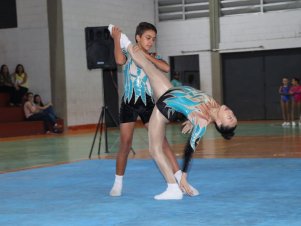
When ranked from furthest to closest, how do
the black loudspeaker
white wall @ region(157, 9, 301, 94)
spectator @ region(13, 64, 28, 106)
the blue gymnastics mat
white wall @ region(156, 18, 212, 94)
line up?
white wall @ region(156, 18, 212, 94) → white wall @ region(157, 9, 301, 94) → spectator @ region(13, 64, 28, 106) → the black loudspeaker → the blue gymnastics mat

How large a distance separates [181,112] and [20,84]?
12.3 meters

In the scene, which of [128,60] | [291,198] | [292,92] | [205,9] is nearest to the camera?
[291,198]

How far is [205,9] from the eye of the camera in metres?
20.0

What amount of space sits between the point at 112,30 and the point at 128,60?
11.7 inches

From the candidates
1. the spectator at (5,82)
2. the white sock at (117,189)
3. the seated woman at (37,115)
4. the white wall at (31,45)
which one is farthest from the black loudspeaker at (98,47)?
the white wall at (31,45)

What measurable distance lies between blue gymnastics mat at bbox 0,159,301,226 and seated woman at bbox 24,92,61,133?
29.0 feet

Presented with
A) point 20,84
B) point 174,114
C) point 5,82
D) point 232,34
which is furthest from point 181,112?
point 232,34

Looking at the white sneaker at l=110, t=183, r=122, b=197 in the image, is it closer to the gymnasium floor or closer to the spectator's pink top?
the gymnasium floor

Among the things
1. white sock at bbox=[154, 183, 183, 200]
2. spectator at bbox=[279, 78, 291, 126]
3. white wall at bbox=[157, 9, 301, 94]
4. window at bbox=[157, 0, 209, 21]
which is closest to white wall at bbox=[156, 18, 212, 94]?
white wall at bbox=[157, 9, 301, 94]

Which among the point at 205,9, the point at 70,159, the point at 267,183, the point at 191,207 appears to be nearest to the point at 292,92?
the point at 205,9

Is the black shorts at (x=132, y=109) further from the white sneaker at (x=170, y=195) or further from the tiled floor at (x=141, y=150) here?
the tiled floor at (x=141, y=150)

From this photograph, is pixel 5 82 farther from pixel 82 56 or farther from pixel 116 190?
pixel 116 190

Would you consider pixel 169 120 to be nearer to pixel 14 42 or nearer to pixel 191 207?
pixel 191 207

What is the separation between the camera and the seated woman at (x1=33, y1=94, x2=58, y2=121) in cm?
1602
